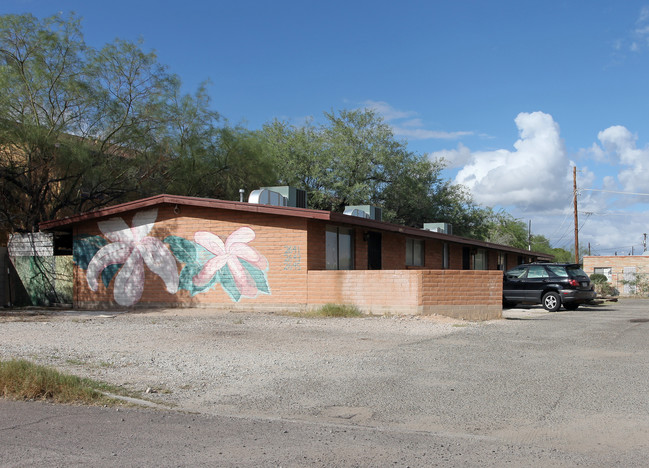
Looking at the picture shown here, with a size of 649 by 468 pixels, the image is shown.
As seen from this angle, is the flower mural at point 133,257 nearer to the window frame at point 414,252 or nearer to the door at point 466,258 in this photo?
the window frame at point 414,252

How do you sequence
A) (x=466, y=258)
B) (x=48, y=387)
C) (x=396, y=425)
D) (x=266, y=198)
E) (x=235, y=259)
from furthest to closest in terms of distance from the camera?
(x=466, y=258), (x=266, y=198), (x=235, y=259), (x=48, y=387), (x=396, y=425)

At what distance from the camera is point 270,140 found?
35.3 metres

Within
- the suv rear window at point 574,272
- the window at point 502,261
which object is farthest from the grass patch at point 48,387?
the window at point 502,261

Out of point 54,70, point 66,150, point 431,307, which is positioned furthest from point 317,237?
point 54,70

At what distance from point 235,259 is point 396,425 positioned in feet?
43.4

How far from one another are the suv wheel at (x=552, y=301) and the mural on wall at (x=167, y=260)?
32.3ft

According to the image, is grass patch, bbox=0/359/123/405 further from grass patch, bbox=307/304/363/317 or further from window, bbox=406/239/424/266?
window, bbox=406/239/424/266

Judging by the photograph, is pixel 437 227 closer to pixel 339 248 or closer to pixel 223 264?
pixel 339 248

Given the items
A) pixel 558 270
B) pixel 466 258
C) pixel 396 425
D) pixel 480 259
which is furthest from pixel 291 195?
pixel 396 425

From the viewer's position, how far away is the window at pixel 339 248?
63.8 feet

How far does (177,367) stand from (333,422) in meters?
3.67

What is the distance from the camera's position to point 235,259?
18844mm

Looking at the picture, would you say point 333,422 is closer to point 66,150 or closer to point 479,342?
point 479,342

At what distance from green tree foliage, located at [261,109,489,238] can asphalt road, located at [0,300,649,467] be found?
25.2 meters
